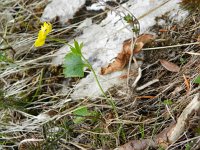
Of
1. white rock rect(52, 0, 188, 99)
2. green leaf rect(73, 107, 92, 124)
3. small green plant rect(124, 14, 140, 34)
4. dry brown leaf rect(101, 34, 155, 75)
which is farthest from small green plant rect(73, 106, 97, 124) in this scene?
small green plant rect(124, 14, 140, 34)

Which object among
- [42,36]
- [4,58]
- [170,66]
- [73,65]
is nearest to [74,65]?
[73,65]

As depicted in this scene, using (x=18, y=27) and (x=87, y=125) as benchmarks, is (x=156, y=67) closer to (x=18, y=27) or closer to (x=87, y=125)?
(x=87, y=125)

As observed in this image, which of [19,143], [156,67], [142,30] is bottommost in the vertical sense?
[19,143]

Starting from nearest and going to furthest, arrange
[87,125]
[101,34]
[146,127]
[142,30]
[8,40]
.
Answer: [146,127] → [87,125] → [142,30] → [101,34] → [8,40]

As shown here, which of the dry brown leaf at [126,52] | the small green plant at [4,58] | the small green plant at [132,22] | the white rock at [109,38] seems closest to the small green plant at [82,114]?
the white rock at [109,38]

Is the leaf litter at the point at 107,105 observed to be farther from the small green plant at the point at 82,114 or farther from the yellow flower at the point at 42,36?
the yellow flower at the point at 42,36

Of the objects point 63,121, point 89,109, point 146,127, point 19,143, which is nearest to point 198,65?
point 146,127

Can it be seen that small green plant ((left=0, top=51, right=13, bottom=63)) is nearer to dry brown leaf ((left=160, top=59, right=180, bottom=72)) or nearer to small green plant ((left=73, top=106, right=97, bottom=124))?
small green plant ((left=73, top=106, right=97, bottom=124))

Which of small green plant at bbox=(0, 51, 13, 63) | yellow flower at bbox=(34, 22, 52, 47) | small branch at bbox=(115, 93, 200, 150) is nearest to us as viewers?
small branch at bbox=(115, 93, 200, 150)
